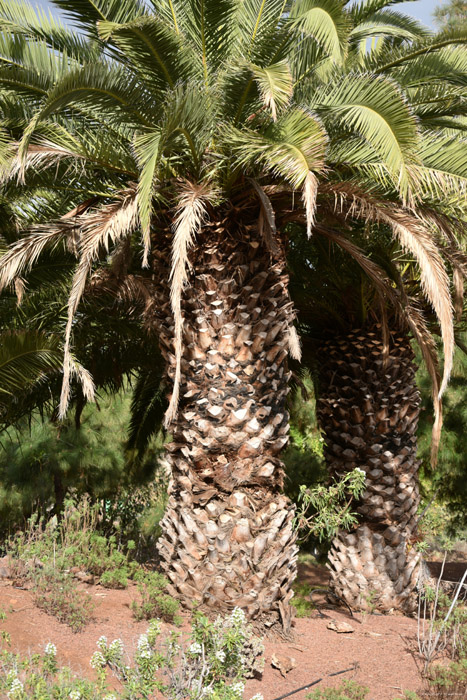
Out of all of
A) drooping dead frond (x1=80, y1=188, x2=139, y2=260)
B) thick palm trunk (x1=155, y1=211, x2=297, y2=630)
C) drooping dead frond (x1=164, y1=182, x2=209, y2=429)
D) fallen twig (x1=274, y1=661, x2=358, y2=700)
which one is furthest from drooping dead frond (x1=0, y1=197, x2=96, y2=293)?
fallen twig (x1=274, y1=661, x2=358, y2=700)

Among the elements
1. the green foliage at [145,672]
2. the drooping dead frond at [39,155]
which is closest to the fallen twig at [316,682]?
the green foliage at [145,672]

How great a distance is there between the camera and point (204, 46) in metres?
6.02

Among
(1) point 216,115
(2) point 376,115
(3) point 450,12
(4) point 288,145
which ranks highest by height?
(3) point 450,12

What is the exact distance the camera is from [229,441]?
19.6 ft

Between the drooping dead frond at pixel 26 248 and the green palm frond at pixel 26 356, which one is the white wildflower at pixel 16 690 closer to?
the green palm frond at pixel 26 356

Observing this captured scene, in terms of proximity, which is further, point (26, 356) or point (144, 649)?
point (26, 356)

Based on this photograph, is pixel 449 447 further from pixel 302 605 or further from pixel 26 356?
pixel 26 356

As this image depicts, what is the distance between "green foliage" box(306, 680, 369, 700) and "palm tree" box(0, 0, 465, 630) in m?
1.23

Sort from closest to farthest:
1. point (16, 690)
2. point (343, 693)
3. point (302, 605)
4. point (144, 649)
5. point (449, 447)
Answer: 1. point (16, 690)
2. point (144, 649)
3. point (343, 693)
4. point (302, 605)
5. point (449, 447)

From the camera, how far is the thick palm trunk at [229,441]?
579 cm

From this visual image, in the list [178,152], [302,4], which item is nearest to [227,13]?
[302,4]

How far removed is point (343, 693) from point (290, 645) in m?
1.17

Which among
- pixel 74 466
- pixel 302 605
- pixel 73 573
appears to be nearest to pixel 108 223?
pixel 73 573

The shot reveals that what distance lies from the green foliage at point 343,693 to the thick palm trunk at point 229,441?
4.01 feet
